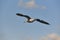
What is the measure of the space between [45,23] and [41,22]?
1.86 m

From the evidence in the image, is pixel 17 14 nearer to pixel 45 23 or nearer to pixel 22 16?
pixel 22 16

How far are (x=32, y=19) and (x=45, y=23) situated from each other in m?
9.12

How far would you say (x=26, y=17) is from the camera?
132 metres

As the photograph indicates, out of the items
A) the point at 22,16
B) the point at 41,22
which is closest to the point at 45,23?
the point at 41,22

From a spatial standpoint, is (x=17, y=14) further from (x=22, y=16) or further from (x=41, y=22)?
(x=41, y=22)

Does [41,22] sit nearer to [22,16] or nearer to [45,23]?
[45,23]

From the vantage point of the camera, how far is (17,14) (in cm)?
13050

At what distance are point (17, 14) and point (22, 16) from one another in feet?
6.52

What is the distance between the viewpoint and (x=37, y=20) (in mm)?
133375

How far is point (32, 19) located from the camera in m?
131

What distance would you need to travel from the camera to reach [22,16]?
130500mm

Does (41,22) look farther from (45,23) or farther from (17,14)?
(17,14)

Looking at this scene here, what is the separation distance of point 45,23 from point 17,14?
1370 cm

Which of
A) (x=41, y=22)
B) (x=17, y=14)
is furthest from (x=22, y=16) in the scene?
(x=41, y=22)
